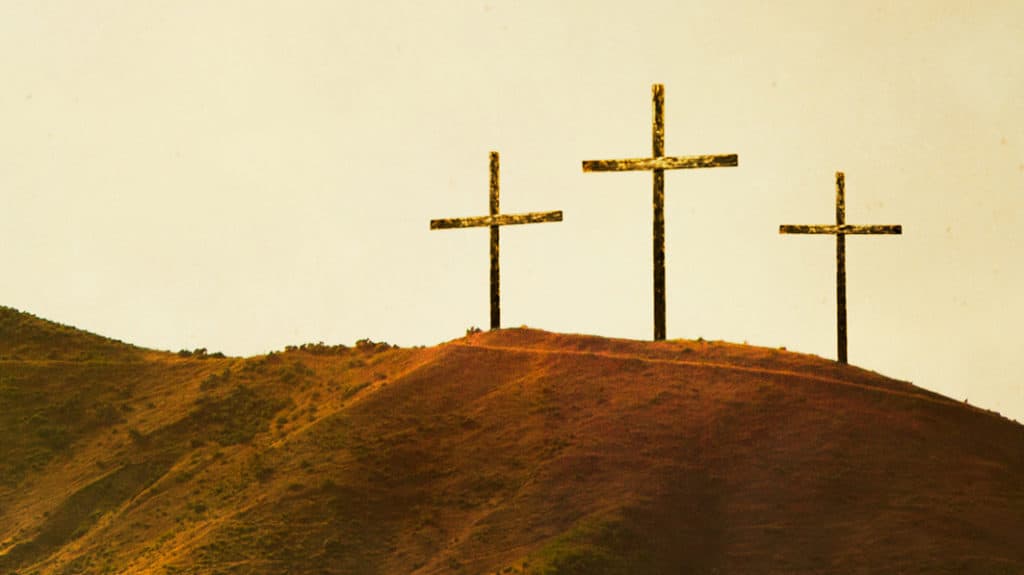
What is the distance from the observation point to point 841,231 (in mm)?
26391

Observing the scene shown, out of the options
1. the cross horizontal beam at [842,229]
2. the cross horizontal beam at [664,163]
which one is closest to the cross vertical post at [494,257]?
the cross horizontal beam at [664,163]

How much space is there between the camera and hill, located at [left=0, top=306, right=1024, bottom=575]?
1633 cm

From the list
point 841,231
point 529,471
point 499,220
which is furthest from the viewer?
point 841,231

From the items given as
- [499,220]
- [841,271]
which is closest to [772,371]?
[841,271]

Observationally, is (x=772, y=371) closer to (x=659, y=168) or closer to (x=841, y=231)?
(x=659, y=168)

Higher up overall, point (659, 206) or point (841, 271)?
point (659, 206)

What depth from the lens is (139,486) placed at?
2238 centimetres

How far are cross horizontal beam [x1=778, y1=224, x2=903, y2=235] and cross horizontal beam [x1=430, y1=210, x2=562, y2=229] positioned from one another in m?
5.50

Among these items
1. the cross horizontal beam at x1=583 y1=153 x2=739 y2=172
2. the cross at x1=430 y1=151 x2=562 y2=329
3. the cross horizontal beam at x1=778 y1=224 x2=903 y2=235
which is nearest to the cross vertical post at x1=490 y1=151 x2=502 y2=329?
the cross at x1=430 y1=151 x2=562 y2=329

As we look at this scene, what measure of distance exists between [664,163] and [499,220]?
11.8ft

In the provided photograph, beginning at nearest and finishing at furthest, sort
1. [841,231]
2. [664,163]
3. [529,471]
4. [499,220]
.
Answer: [529,471], [664,163], [499,220], [841,231]

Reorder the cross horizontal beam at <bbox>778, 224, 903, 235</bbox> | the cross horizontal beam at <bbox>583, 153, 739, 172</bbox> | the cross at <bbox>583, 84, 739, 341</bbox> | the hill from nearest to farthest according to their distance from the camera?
the hill → the cross horizontal beam at <bbox>583, 153, 739, 172</bbox> → the cross at <bbox>583, 84, 739, 341</bbox> → the cross horizontal beam at <bbox>778, 224, 903, 235</bbox>

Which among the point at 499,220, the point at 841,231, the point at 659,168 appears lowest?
the point at 841,231

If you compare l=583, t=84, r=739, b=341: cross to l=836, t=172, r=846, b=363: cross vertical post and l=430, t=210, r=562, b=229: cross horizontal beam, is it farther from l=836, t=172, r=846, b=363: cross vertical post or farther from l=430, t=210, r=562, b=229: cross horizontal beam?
l=836, t=172, r=846, b=363: cross vertical post
